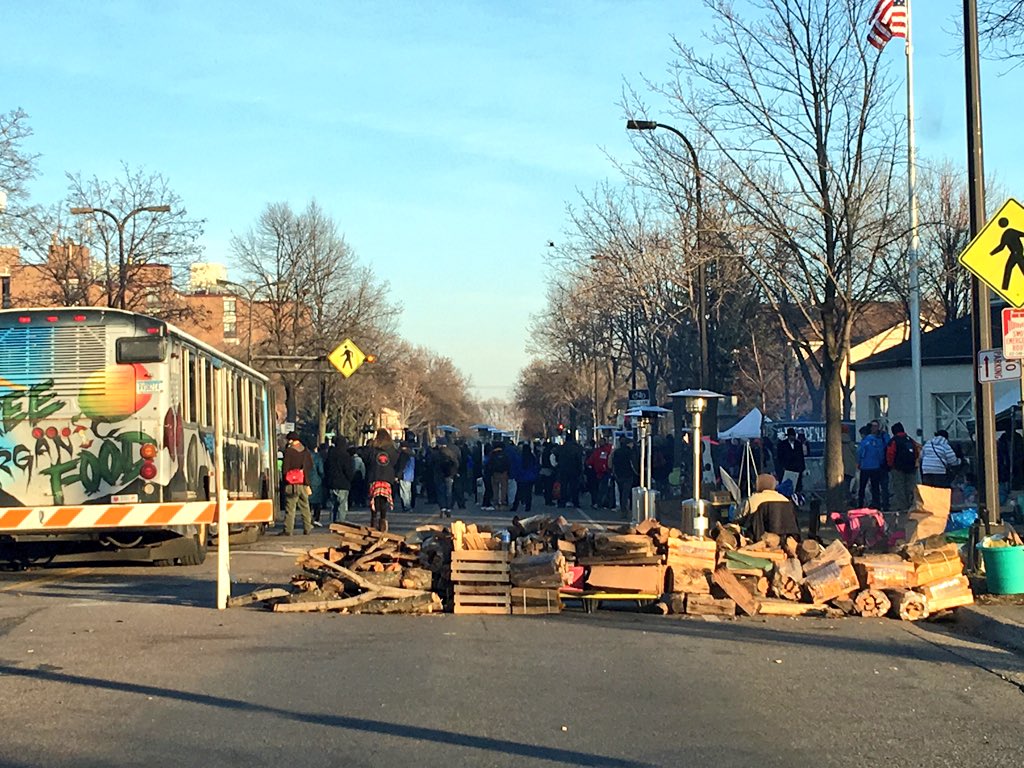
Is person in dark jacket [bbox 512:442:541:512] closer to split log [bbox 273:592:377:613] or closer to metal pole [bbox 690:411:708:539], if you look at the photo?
metal pole [bbox 690:411:708:539]

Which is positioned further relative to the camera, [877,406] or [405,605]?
[877,406]

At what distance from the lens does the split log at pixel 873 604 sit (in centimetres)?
1228

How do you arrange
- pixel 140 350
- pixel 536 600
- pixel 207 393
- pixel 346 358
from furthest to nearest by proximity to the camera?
pixel 346 358 → pixel 207 393 → pixel 140 350 → pixel 536 600

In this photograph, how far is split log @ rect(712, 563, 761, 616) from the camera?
39.5 feet

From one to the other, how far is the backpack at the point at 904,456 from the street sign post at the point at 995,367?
33.2ft

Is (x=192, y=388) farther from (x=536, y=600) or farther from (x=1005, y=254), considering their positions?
(x=1005, y=254)

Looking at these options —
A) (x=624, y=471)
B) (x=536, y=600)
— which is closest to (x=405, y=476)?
(x=624, y=471)

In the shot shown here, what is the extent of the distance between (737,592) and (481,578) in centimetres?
246

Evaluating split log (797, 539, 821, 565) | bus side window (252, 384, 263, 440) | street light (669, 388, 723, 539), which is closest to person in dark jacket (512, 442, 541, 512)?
bus side window (252, 384, 263, 440)

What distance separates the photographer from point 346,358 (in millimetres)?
35812

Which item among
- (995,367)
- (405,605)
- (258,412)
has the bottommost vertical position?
(405,605)

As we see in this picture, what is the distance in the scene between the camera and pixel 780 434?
45.2 metres

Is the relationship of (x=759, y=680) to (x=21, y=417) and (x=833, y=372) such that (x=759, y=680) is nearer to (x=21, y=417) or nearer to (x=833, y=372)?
(x=21, y=417)

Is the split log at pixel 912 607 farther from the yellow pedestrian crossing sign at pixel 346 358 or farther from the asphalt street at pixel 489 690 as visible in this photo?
the yellow pedestrian crossing sign at pixel 346 358
